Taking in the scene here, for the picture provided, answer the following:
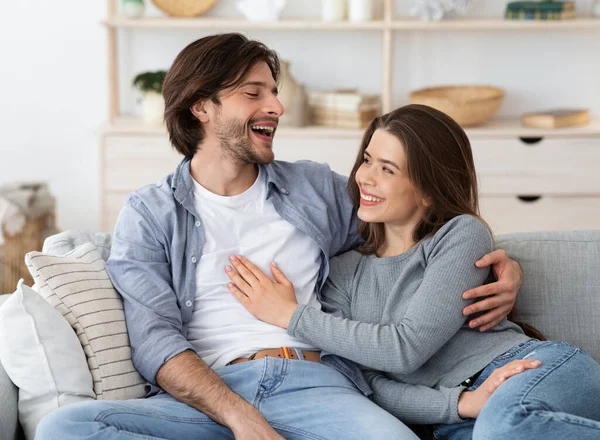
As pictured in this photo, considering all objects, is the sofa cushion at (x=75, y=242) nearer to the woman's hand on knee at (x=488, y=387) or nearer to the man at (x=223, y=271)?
the man at (x=223, y=271)

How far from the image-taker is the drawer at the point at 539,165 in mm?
4008

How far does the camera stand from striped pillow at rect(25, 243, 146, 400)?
190 cm

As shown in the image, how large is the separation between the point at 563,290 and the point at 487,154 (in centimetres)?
187

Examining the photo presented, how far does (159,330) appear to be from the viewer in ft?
6.40

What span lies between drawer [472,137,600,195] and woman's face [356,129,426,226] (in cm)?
196

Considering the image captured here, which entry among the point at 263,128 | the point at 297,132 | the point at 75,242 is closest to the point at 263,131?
the point at 263,128

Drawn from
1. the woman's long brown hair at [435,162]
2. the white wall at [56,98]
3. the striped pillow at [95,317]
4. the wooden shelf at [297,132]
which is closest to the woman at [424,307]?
the woman's long brown hair at [435,162]

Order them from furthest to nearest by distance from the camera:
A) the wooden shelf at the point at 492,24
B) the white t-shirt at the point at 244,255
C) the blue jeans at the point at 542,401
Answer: the wooden shelf at the point at 492,24 → the white t-shirt at the point at 244,255 → the blue jeans at the point at 542,401

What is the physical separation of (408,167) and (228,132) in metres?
0.45

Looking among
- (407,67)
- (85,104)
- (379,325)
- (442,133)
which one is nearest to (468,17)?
(407,67)

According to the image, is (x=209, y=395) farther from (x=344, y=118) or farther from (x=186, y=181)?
(x=344, y=118)

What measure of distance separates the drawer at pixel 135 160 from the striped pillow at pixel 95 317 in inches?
81.0

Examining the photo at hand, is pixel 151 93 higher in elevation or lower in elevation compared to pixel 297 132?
higher

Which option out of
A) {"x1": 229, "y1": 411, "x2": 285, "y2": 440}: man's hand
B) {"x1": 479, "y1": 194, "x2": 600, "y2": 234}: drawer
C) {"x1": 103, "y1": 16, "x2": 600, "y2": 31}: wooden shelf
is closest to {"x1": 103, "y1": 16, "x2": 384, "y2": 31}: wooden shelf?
{"x1": 103, "y1": 16, "x2": 600, "y2": 31}: wooden shelf
